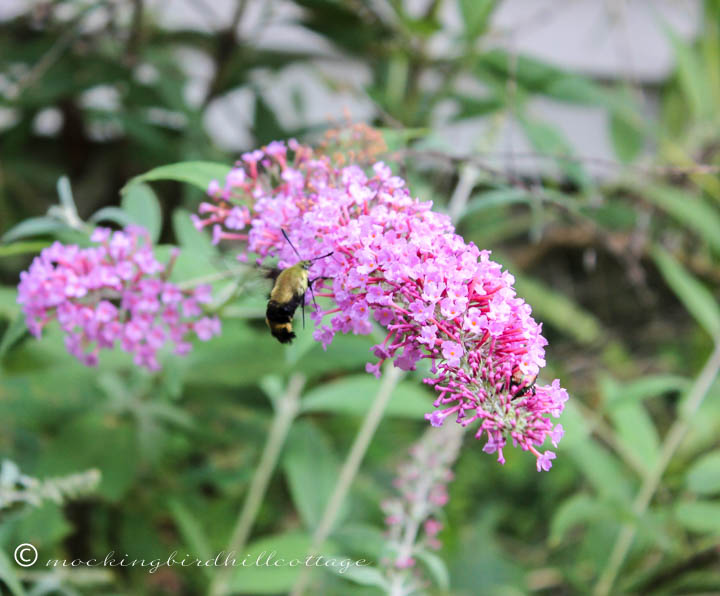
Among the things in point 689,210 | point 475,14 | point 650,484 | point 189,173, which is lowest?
point 650,484

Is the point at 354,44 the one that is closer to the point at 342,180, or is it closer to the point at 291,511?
the point at 342,180

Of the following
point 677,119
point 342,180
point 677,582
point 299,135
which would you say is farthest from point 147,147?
point 677,119

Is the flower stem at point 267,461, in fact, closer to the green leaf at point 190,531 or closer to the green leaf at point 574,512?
the green leaf at point 190,531

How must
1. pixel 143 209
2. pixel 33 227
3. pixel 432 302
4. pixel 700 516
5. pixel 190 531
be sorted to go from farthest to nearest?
1. pixel 700 516
2. pixel 190 531
3. pixel 143 209
4. pixel 33 227
5. pixel 432 302

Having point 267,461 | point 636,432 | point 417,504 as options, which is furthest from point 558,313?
point 417,504

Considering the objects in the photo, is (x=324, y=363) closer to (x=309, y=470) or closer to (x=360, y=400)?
(x=360, y=400)

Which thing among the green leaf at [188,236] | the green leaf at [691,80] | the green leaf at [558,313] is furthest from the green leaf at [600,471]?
the green leaf at [691,80]

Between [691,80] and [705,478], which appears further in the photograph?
[691,80]
